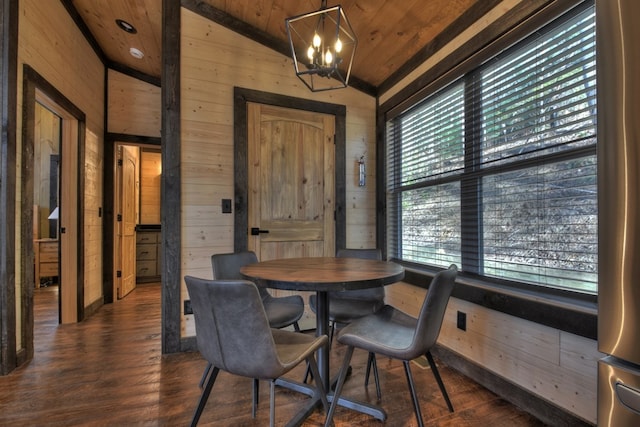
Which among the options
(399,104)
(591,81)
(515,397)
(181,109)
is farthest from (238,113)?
(515,397)

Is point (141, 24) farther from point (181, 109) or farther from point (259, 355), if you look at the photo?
point (259, 355)

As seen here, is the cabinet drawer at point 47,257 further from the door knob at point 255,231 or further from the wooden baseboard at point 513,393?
the wooden baseboard at point 513,393

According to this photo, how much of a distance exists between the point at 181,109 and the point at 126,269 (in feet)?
9.63

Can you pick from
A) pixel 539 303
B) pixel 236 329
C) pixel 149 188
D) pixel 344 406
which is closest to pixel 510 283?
pixel 539 303

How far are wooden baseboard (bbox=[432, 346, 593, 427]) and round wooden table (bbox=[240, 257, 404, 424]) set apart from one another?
30.7 inches

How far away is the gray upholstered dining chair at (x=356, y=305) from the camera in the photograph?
6.29 feet

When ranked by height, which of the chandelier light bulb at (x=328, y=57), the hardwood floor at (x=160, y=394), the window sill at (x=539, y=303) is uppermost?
the chandelier light bulb at (x=328, y=57)

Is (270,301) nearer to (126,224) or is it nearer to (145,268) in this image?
(126,224)

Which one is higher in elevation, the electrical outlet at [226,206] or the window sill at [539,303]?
the electrical outlet at [226,206]

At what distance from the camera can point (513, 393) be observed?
1.74m

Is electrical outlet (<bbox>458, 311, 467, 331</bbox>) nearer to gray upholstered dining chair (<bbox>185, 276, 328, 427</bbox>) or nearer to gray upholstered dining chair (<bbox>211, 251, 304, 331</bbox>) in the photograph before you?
gray upholstered dining chair (<bbox>211, 251, 304, 331</bbox>)

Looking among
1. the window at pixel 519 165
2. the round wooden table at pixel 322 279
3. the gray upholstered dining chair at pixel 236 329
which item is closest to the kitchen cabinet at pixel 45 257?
the round wooden table at pixel 322 279

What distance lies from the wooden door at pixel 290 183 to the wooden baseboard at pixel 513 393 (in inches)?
51.8

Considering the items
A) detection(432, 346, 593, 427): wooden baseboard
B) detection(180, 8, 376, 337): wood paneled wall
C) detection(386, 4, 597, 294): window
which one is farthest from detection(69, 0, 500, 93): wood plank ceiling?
detection(432, 346, 593, 427): wooden baseboard
